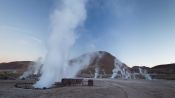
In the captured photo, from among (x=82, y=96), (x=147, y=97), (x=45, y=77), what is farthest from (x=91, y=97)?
(x=45, y=77)

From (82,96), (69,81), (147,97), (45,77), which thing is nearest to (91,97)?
(82,96)

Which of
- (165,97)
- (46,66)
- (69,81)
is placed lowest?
(165,97)

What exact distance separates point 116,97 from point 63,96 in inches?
222

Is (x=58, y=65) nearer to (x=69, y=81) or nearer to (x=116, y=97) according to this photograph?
(x=69, y=81)

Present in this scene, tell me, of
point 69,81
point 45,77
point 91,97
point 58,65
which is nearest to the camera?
point 91,97

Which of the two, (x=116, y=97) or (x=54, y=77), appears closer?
(x=116, y=97)

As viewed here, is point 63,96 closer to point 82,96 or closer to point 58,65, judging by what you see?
point 82,96

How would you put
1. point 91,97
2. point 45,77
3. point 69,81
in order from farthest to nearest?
point 45,77 < point 69,81 < point 91,97

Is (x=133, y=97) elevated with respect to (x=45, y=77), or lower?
lower

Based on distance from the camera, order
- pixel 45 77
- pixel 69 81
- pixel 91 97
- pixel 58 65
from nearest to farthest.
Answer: pixel 91 97
pixel 69 81
pixel 45 77
pixel 58 65

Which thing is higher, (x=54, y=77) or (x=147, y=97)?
(x=54, y=77)

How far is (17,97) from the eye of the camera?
67.3 ft

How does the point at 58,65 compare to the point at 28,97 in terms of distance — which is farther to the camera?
the point at 58,65

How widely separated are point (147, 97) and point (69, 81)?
54.2 ft
